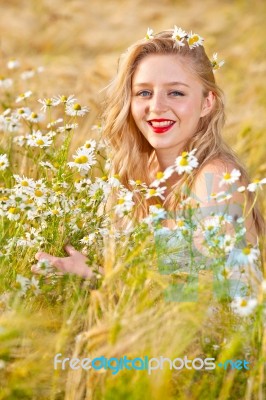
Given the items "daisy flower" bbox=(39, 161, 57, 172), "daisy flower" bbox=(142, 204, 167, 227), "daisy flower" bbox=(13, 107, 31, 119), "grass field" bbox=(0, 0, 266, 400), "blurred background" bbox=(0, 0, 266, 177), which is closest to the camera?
"grass field" bbox=(0, 0, 266, 400)

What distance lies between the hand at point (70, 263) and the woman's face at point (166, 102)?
2.71 ft

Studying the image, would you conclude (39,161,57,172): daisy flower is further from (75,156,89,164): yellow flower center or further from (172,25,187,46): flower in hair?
Answer: (172,25,187,46): flower in hair

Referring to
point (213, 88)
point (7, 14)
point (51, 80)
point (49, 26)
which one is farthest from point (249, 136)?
point (7, 14)

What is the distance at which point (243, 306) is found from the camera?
198 cm

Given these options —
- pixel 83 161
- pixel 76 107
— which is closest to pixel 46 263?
pixel 83 161

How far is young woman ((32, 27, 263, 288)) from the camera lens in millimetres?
3141

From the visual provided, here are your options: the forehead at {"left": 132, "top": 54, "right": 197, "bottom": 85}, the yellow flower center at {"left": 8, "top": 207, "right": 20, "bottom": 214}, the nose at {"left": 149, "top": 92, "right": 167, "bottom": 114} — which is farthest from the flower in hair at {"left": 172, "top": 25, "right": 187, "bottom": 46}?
the yellow flower center at {"left": 8, "top": 207, "right": 20, "bottom": 214}

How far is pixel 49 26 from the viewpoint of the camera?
8828 millimetres

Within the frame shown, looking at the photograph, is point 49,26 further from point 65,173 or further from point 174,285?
point 174,285

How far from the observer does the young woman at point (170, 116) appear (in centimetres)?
314

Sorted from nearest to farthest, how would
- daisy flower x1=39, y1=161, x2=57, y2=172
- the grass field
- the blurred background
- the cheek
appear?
1. the grass field
2. daisy flower x1=39, y1=161, x2=57, y2=172
3. the cheek
4. the blurred background

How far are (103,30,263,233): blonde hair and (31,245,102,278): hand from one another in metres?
0.63

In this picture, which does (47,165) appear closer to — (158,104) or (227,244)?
(158,104)

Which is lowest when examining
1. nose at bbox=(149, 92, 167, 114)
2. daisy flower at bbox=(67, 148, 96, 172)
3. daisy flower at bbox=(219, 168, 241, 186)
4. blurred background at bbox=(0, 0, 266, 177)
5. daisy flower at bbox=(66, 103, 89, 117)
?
daisy flower at bbox=(219, 168, 241, 186)
